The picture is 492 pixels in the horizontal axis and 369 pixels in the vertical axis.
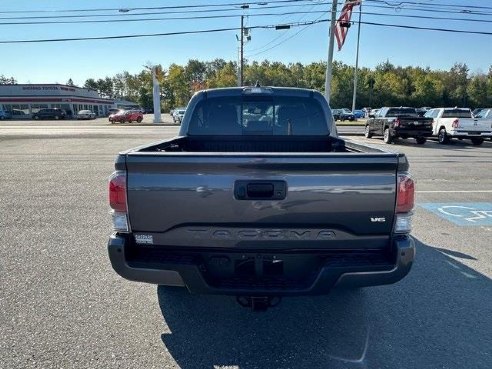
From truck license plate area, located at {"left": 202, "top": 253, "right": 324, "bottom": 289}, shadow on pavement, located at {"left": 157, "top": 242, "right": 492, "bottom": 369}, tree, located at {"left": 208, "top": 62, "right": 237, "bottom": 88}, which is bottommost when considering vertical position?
shadow on pavement, located at {"left": 157, "top": 242, "right": 492, "bottom": 369}

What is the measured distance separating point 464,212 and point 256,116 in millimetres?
4689

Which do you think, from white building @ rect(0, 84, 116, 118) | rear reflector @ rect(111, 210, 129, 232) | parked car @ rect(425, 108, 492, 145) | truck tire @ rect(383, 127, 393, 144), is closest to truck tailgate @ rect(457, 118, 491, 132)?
parked car @ rect(425, 108, 492, 145)

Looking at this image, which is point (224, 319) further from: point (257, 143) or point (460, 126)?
point (460, 126)

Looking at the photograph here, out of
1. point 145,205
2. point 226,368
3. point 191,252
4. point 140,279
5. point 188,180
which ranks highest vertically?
point 188,180

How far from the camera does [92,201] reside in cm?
675

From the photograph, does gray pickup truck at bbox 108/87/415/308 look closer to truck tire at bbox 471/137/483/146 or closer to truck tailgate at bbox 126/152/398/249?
truck tailgate at bbox 126/152/398/249

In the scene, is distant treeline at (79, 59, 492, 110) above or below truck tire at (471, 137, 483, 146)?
above

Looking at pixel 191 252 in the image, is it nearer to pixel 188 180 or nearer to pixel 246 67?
pixel 188 180

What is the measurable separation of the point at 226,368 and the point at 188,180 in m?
1.38

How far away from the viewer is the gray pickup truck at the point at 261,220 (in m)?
2.24

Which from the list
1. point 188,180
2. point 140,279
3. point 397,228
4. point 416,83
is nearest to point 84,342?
point 140,279

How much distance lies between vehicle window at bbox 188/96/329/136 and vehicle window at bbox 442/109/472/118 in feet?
55.8

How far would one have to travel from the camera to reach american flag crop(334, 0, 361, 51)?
1666 cm


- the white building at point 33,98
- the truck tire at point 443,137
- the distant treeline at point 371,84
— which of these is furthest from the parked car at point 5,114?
the truck tire at point 443,137
